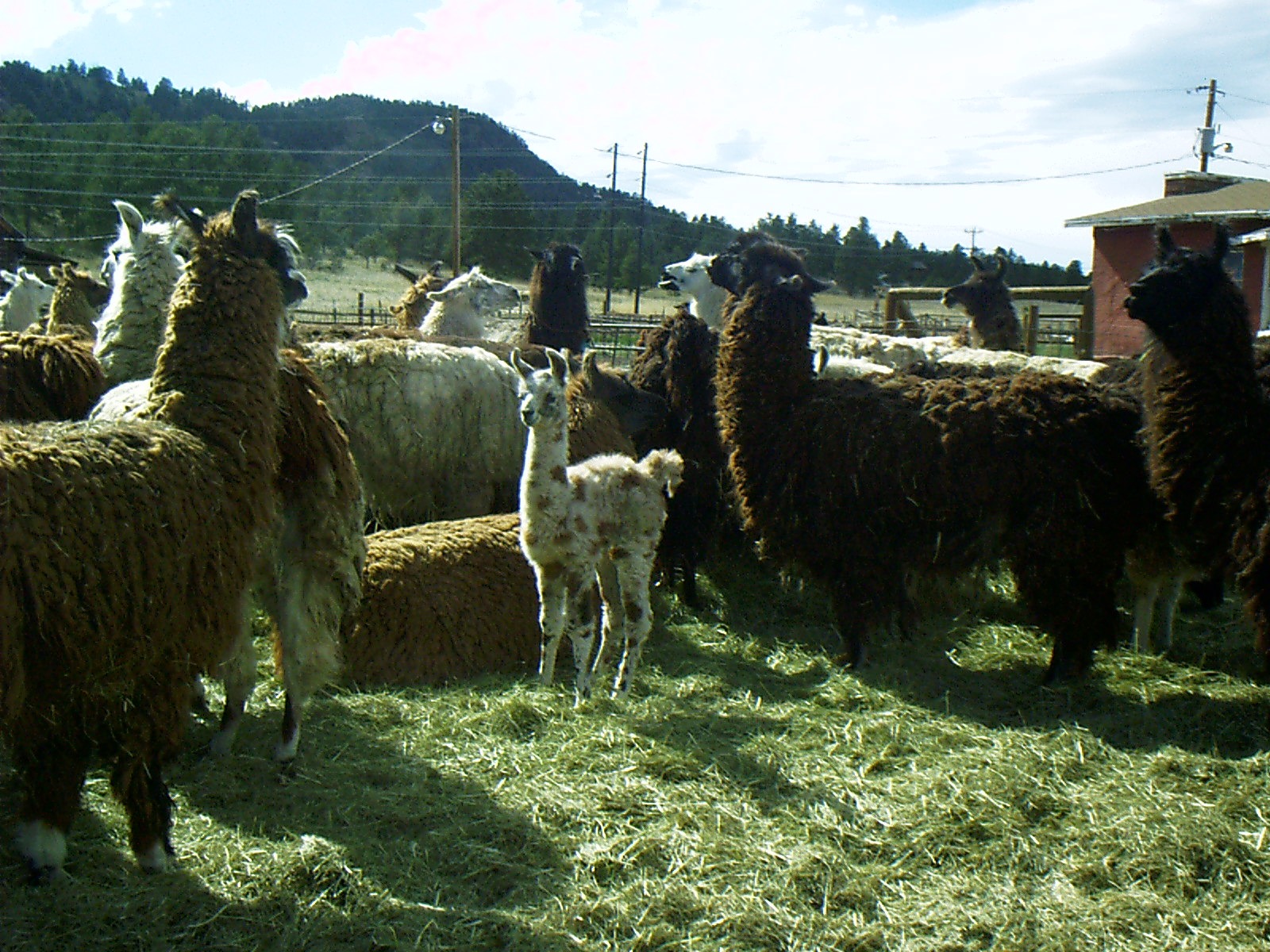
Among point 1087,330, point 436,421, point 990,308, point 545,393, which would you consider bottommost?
point 436,421

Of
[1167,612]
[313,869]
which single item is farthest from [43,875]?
[1167,612]

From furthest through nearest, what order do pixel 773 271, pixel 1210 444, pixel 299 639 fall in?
1. pixel 773 271
2. pixel 1210 444
3. pixel 299 639

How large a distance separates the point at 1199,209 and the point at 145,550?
22.5 meters

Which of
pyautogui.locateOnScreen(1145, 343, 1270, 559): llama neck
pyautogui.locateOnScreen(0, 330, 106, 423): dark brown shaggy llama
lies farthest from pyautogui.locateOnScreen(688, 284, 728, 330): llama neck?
pyautogui.locateOnScreen(0, 330, 106, 423): dark brown shaggy llama

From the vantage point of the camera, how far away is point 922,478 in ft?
17.4

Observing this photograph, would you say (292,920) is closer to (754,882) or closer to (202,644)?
(202,644)

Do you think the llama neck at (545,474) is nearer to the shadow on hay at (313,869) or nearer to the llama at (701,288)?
the shadow on hay at (313,869)

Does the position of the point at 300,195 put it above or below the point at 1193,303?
Result: above

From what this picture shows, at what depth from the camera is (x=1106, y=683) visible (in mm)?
5234

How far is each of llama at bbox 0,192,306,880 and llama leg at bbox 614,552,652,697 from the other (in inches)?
82.2

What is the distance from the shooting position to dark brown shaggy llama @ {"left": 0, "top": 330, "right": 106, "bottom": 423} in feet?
16.6

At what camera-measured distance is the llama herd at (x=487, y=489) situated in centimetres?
290

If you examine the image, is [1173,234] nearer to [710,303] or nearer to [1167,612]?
[710,303]

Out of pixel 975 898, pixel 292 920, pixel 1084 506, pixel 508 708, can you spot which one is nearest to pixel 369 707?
pixel 508 708
